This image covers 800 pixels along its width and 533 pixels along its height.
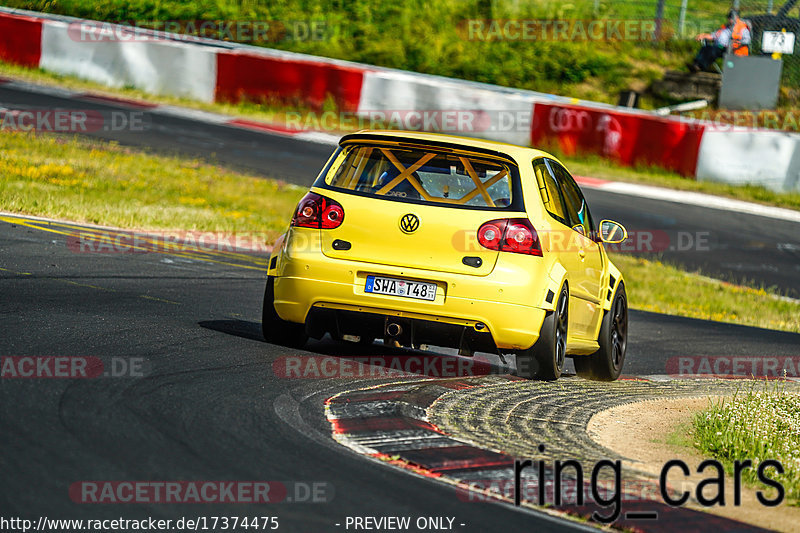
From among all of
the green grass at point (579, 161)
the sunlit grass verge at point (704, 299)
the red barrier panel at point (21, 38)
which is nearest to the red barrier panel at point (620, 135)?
the green grass at point (579, 161)

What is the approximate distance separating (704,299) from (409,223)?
29.4 ft

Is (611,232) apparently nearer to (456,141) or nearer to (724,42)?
(456,141)

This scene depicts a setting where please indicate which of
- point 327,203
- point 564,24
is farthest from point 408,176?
point 564,24

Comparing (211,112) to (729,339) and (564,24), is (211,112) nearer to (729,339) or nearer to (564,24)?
(564,24)

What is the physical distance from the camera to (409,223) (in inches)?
300

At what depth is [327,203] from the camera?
7.86 metres

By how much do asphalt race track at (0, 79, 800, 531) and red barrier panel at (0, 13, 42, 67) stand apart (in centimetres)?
1483

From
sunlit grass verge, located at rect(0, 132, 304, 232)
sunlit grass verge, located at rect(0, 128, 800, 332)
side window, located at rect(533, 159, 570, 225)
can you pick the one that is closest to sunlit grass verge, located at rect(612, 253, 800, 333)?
sunlit grass verge, located at rect(0, 128, 800, 332)

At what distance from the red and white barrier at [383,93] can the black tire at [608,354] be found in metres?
14.1

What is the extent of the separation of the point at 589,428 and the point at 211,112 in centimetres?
2025

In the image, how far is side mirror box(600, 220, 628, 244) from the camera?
29.5ft

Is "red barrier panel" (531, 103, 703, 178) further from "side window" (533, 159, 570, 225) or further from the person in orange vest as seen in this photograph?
"side window" (533, 159, 570, 225)

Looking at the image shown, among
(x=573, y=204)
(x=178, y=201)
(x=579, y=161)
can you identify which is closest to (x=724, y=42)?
(x=579, y=161)

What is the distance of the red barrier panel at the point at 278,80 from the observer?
85.0 feet
